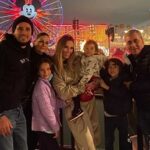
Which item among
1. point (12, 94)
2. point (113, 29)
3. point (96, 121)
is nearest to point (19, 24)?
point (12, 94)

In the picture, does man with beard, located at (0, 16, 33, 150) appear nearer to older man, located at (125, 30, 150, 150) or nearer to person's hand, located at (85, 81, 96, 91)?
person's hand, located at (85, 81, 96, 91)

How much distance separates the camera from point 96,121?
10.7 ft

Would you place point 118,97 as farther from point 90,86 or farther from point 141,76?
point 141,76

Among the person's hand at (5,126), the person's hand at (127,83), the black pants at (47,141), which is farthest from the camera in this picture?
the person's hand at (127,83)

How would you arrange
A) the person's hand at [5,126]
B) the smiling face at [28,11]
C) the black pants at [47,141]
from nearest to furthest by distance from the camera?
1. the person's hand at [5,126]
2. the black pants at [47,141]
3. the smiling face at [28,11]

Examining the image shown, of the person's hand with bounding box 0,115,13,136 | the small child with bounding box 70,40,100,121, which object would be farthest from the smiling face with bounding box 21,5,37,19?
the person's hand with bounding box 0,115,13,136

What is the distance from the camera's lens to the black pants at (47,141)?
2742 millimetres

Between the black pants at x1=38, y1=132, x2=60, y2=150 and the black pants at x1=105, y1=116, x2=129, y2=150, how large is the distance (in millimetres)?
546

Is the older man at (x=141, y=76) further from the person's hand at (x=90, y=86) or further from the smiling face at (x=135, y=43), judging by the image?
the person's hand at (x=90, y=86)

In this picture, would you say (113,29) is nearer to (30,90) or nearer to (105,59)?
(105,59)

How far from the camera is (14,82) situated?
211 cm

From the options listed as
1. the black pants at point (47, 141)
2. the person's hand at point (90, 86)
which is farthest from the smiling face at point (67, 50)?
the black pants at point (47, 141)

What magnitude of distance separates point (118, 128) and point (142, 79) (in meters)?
0.61

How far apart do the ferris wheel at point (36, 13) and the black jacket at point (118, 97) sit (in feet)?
6.04
